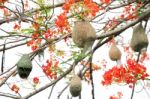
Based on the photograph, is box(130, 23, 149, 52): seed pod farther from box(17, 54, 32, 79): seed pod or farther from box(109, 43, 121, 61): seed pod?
box(17, 54, 32, 79): seed pod

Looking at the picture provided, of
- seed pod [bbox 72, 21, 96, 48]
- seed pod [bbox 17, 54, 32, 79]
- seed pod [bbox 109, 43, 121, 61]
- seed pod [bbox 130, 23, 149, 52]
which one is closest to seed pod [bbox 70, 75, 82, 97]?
seed pod [bbox 72, 21, 96, 48]

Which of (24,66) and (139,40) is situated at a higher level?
(139,40)

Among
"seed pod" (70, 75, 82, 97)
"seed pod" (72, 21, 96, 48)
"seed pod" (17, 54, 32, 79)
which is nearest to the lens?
"seed pod" (72, 21, 96, 48)

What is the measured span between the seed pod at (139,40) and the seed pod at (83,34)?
50 cm

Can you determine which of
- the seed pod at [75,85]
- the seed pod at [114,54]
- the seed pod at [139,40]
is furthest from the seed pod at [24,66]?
the seed pod at [139,40]

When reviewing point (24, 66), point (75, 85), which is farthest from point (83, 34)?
point (24, 66)

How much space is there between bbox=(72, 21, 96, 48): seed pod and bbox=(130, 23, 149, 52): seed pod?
496 mm

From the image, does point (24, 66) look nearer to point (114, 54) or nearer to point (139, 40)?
point (114, 54)

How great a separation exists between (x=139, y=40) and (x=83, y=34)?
1.90 feet

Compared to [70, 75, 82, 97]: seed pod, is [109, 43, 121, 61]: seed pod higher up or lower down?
higher up

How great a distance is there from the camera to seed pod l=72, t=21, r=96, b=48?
3496 millimetres

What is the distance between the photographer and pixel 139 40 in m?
3.92

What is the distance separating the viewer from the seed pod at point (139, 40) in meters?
3.92

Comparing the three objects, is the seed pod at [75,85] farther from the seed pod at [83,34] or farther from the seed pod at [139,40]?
the seed pod at [139,40]
